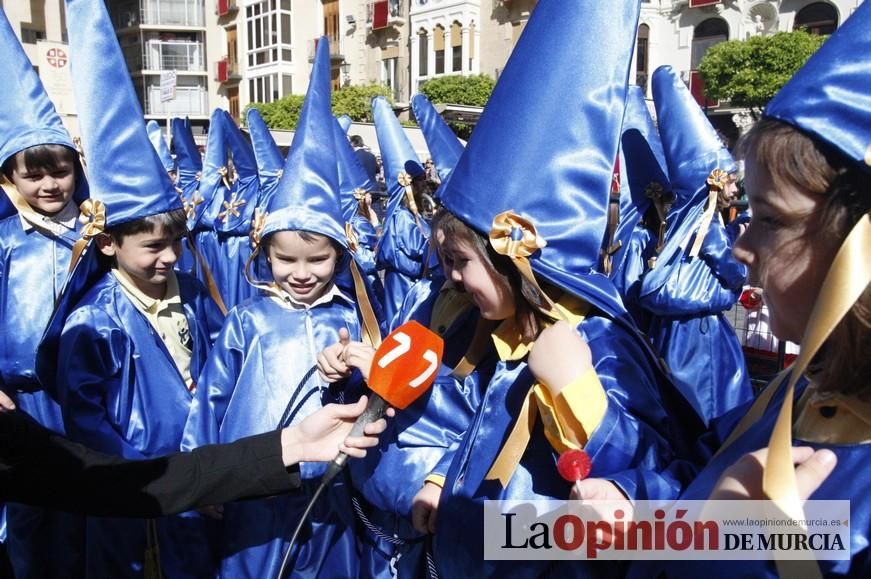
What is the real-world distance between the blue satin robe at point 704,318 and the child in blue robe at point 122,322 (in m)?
2.41

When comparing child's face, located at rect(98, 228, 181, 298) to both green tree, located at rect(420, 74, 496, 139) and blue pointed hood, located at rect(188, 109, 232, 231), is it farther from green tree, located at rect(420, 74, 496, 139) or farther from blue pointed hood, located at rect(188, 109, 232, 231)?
green tree, located at rect(420, 74, 496, 139)

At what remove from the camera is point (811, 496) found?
105 centimetres

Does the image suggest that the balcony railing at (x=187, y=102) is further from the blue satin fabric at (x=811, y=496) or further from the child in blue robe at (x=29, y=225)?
the blue satin fabric at (x=811, y=496)

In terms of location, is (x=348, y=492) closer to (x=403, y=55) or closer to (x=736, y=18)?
(x=736, y=18)

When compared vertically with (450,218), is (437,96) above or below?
above

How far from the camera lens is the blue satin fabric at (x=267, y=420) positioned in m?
2.28

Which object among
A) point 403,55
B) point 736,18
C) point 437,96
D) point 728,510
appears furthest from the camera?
→ point 403,55

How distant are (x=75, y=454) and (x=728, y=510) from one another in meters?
1.53

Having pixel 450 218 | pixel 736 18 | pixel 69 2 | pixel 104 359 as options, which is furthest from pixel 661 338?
pixel 736 18

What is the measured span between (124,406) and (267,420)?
1.82ft

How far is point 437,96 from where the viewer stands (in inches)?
1103

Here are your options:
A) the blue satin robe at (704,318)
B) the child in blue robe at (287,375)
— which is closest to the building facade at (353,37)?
the blue satin robe at (704,318)

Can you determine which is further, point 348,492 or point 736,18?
point 736,18

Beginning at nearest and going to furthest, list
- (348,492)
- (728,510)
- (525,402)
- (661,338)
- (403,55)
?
1. (728,510)
2. (525,402)
3. (348,492)
4. (661,338)
5. (403,55)
